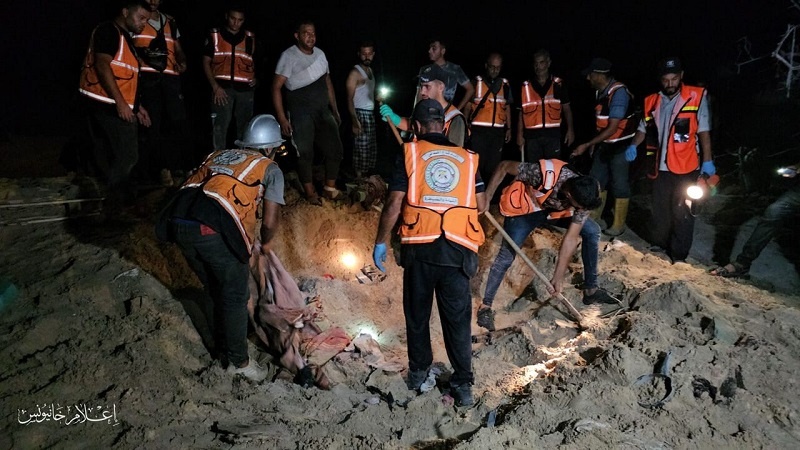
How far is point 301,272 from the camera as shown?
5051 millimetres

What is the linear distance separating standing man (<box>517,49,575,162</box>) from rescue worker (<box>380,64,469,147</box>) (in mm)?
1066

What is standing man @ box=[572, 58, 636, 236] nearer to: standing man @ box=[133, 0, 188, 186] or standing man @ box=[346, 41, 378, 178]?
standing man @ box=[346, 41, 378, 178]

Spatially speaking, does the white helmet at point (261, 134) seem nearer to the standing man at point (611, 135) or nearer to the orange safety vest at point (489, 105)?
the orange safety vest at point (489, 105)

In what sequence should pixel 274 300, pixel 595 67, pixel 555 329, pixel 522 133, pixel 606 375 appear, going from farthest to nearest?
pixel 522 133
pixel 595 67
pixel 555 329
pixel 274 300
pixel 606 375

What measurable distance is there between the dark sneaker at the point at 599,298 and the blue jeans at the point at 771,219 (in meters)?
1.76

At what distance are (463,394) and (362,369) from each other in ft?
2.87

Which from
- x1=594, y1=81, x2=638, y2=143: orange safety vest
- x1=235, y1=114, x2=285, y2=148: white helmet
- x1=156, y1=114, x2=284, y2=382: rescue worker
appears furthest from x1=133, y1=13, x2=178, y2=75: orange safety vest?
x1=594, y1=81, x2=638, y2=143: orange safety vest

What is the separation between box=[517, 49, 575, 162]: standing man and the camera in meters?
5.78

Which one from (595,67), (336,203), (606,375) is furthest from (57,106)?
(606,375)

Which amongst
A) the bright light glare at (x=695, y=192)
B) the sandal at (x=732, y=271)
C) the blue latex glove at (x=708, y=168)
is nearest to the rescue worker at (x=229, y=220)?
Answer: the bright light glare at (x=695, y=192)

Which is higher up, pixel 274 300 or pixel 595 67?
pixel 595 67

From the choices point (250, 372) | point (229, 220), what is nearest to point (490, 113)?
point (229, 220)

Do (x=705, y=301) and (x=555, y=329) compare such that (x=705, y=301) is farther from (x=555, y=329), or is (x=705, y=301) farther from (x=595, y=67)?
(x=595, y=67)

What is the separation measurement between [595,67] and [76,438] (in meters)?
5.66
